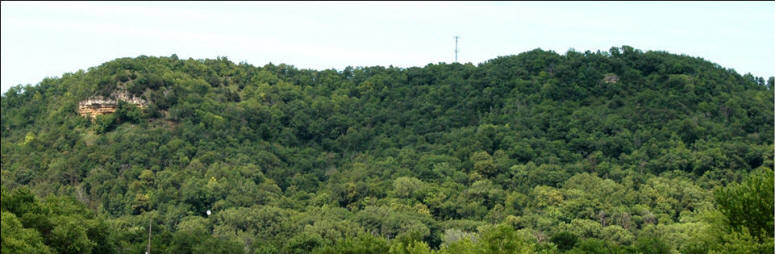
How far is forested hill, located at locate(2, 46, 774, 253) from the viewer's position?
102 meters

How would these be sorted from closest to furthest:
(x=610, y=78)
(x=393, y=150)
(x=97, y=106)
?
(x=97, y=106) < (x=393, y=150) < (x=610, y=78)

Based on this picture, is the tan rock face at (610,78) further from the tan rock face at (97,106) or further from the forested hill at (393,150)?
the tan rock face at (97,106)

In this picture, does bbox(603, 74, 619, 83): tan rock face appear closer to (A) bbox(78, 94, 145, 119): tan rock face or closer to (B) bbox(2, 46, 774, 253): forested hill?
(B) bbox(2, 46, 774, 253): forested hill

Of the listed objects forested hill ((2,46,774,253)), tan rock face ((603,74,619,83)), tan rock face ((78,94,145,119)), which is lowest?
forested hill ((2,46,774,253))

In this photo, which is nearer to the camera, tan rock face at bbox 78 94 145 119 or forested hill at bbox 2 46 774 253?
forested hill at bbox 2 46 774 253

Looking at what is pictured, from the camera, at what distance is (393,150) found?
131 metres

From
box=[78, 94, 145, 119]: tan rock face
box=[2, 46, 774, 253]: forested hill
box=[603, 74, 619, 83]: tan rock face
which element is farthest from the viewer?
box=[603, 74, 619, 83]: tan rock face

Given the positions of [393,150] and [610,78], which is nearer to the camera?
[393,150]

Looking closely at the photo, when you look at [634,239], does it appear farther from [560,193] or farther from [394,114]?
[394,114]

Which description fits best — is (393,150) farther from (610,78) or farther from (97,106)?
(97,106)

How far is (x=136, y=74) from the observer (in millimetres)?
133125

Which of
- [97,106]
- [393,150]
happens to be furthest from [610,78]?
[97,106]

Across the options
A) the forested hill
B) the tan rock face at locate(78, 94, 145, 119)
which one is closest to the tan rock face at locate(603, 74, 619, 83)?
the forested hill

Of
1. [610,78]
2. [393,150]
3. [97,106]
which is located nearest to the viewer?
[97,106]
